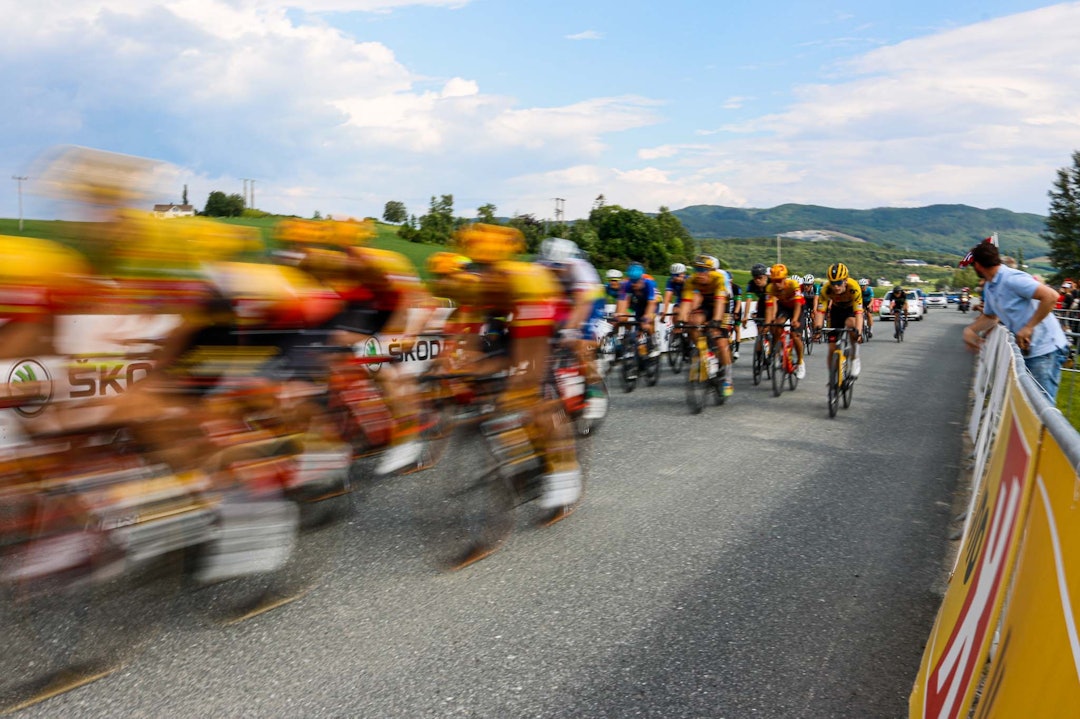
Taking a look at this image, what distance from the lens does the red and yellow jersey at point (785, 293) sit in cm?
1202

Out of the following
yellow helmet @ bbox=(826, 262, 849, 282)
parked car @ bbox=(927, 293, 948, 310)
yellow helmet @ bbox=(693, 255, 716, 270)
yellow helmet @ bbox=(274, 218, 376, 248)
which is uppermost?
yellow helmet @ bbox=(274, 218, 376, 248)

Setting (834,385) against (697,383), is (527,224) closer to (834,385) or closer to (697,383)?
(697,383)

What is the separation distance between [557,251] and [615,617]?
3.16 metres

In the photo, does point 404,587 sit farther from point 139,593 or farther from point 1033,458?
point 1033,458

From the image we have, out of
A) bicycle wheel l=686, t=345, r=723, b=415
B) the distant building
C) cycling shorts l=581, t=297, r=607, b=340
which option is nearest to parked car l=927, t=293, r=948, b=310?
bicycle wheel l=686, t=345, r=723, b=415

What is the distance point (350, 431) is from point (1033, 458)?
4820 mm

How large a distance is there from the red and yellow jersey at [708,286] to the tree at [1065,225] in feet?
188

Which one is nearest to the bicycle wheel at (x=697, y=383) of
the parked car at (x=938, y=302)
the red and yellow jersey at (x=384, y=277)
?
the red and yellow jersey at (x=384, y=277)

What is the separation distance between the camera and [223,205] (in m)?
71.8

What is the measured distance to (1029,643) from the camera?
5.78 feet

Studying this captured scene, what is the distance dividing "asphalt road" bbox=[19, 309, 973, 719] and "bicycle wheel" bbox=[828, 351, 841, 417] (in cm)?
292

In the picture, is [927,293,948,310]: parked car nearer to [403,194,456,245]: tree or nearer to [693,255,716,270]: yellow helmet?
[403,194,456,245]: tree

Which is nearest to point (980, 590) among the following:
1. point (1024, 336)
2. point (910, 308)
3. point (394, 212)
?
point (1024, 336)

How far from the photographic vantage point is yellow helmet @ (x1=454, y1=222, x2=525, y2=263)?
520 cm
